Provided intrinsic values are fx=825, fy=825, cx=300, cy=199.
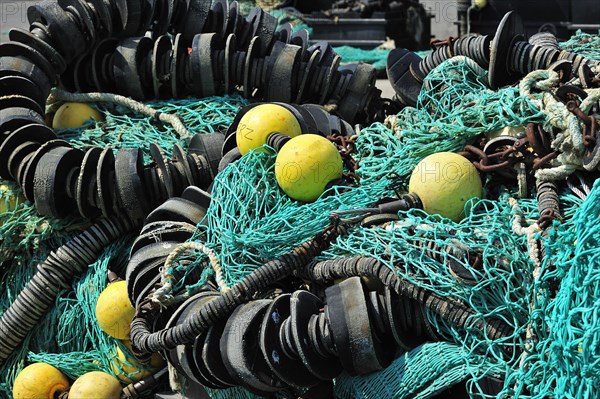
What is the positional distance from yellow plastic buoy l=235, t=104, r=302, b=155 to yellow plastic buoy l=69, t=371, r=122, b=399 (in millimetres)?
1035

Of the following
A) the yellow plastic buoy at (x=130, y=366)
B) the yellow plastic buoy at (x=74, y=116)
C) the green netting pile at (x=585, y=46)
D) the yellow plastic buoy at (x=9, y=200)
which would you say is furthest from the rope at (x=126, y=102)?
the green netting pile at (x=585, y=46)

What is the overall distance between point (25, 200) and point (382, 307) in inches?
71.1

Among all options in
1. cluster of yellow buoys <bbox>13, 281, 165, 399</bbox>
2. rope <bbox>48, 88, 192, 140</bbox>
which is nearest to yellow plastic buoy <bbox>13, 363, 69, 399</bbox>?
cluster of yellow buoys <bbox>13, 281, 165, 399</bbox>

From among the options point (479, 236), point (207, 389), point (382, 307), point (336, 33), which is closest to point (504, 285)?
point (479, 236)

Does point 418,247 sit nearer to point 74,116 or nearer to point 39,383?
point 39,383

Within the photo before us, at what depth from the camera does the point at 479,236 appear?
2.62 m

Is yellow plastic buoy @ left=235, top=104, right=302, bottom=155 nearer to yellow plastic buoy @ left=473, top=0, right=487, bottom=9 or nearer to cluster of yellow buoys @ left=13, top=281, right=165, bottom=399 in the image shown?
cluster of yellow buoys @ left=13, top=281, right=165, bottom=399

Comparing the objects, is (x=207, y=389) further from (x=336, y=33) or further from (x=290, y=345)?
(x=336, y=33)

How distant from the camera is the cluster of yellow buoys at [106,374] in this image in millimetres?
3170

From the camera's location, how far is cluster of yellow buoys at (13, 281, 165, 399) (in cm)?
317

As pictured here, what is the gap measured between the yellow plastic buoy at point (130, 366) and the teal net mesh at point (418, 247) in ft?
0.14

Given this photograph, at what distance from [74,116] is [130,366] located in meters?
1.36

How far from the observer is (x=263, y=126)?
10.6 ft

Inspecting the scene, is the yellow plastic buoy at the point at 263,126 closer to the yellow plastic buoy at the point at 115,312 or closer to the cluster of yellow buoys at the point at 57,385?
the yellow plastic buoy at the point at 115,312
